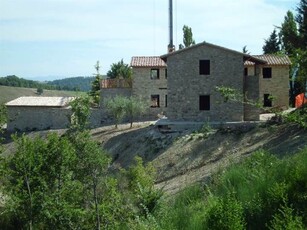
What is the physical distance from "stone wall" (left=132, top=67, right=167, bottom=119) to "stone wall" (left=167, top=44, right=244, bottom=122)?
10.2 metres

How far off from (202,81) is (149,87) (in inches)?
447

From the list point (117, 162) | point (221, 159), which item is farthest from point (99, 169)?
point (117, 162)

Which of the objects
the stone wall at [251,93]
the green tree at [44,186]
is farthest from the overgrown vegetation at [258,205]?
the stone wall at [251,93]

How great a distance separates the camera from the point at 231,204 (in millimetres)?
8789

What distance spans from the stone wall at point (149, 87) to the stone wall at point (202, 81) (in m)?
10.2

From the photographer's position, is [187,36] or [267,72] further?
[187,36]

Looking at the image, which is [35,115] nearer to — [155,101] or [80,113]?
[155,101]

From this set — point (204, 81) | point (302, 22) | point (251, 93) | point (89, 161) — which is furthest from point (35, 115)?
point (89, 161)

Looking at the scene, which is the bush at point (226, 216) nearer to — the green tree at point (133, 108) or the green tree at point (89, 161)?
the green tree at point (89, 161)

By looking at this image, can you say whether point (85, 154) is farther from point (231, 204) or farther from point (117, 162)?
point (117, 162)

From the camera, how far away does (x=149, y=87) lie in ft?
138

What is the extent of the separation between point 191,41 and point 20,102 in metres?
21.6

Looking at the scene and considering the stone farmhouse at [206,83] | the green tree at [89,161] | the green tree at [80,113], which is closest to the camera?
the green tree at [89,161]

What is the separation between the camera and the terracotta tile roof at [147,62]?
41.7 m
